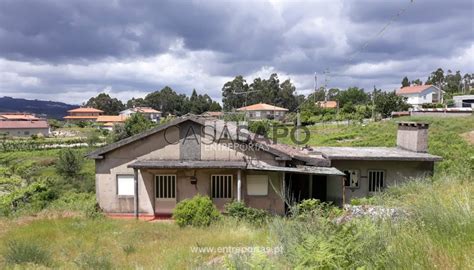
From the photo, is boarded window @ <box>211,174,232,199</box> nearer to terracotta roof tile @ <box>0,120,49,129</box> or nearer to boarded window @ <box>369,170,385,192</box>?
boarded window @ <box>369,170,385,192</box>

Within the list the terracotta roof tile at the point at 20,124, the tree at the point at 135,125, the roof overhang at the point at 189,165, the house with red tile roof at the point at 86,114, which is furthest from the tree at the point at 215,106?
the roof overhang at the point at 189,165

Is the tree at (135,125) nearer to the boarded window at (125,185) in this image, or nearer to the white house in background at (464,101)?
the boarded window at (125,185)

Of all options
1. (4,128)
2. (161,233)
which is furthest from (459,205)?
(4,128)

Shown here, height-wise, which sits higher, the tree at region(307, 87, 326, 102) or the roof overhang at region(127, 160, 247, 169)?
the tree at region(307, 87, 326, 102)

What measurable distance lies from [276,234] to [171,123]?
12.7 meters

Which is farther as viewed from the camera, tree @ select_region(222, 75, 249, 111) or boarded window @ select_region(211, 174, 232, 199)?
tree @ select_region(222, 75, 249, 111)

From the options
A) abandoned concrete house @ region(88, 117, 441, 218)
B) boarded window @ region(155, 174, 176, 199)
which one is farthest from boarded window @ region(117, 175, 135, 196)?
boarded window @ region(155, 174, 176, 199)

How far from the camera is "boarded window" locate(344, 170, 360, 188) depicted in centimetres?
1884

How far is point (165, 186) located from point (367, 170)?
11.0 meters

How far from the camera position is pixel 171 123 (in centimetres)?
1756

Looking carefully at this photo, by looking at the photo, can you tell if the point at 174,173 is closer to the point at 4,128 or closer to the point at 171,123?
the point at 171,123

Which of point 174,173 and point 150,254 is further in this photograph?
point 174,173

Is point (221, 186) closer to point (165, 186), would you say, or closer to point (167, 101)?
point (165, 186)

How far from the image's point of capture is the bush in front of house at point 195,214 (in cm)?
1452
